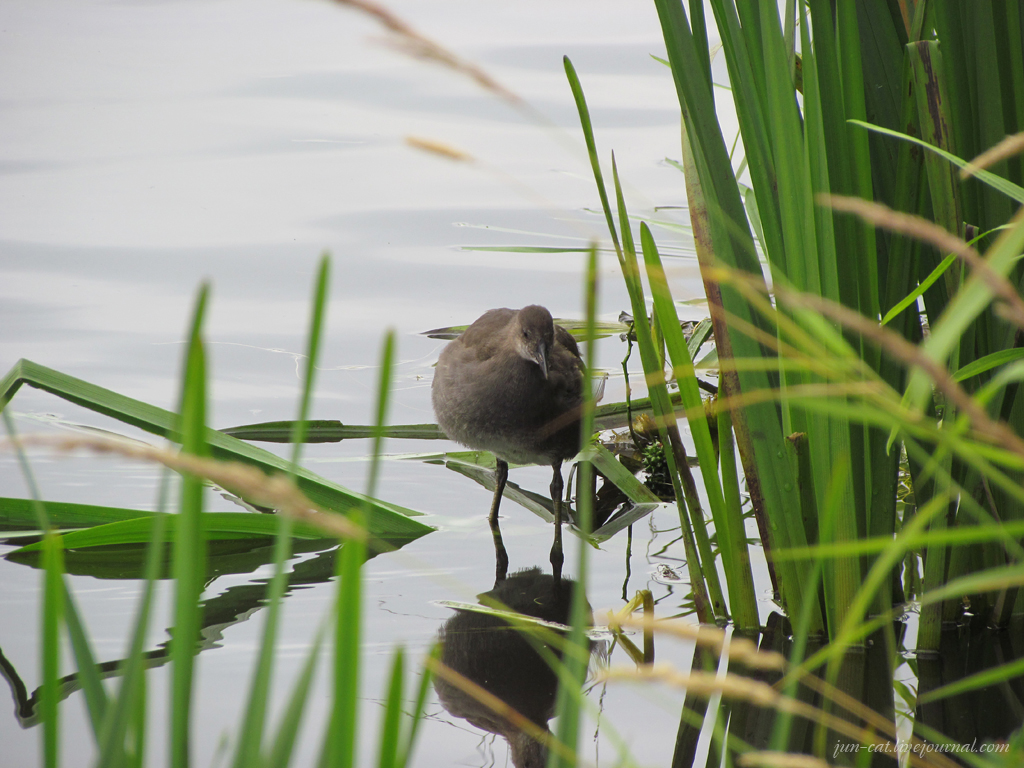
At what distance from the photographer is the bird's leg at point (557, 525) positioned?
9.46 feet

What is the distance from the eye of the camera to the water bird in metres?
3.35

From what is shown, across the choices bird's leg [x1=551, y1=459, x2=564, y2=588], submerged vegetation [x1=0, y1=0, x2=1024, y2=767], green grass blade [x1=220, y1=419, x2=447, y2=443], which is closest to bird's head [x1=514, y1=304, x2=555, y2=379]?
bird's leg [x1=551, y1=459, x2=564, y2=588]

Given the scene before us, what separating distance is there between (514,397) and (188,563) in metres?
2.50

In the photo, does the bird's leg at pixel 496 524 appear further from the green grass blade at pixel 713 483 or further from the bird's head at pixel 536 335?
the green grass blade at pixel 713 483

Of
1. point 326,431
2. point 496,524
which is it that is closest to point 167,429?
point 326,431

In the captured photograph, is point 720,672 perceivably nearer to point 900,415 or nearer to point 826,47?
point 826,47

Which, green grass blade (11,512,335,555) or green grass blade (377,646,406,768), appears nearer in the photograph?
green grass blade (377,646,406,768)

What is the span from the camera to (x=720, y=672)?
2170 mm

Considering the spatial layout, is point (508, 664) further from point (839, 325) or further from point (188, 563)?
point (188, 563)

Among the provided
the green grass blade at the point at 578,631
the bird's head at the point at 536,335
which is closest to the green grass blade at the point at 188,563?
the green grass blade at the point at 578,631

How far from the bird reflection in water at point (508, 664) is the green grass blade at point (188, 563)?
104 cm

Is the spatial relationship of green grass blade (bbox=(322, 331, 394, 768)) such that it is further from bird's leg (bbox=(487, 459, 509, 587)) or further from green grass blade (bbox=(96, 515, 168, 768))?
bird's leg (bbox=(487, 459, 509, 587))

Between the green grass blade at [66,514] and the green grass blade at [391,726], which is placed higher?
the green grass blade at [391,726]

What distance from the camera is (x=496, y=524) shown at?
3.15m
